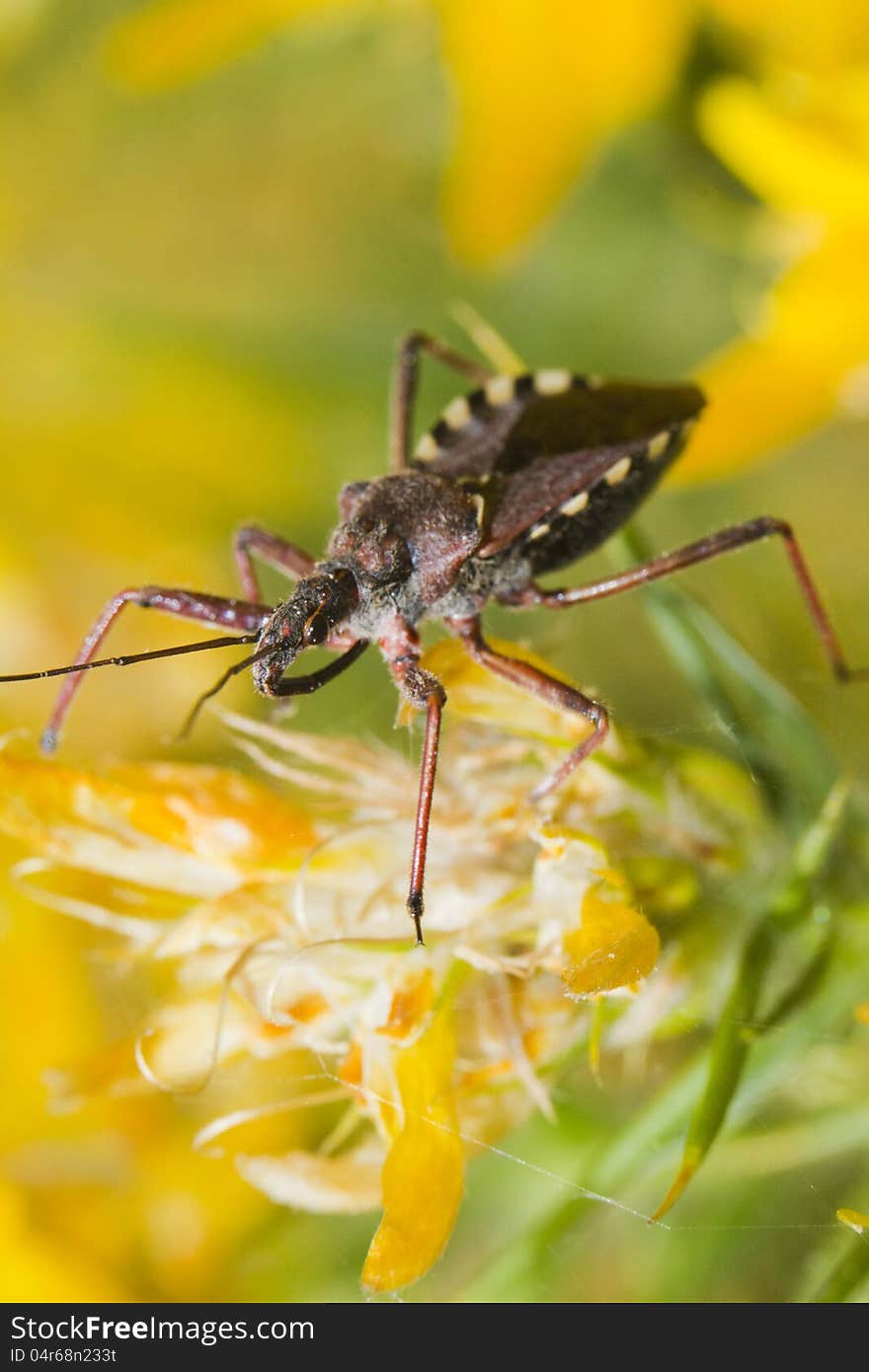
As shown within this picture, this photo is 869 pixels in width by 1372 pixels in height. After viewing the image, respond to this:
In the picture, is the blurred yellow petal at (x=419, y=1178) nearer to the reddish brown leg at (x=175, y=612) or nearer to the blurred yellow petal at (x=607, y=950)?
the blurred yellow petal at (x=607, y=950)

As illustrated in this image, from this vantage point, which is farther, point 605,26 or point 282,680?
point 605,26

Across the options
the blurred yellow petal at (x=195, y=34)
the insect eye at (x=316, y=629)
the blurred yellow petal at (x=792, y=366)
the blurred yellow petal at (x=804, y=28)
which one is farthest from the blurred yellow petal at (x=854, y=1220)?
the blurred yellow petal at (x=195, y=34)

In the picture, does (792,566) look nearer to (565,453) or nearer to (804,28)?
(565,453)

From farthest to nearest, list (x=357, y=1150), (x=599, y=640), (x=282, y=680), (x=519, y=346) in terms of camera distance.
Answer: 1. (x=519, y=346)
2. (x=599, y=640)
3. (x=282, y=680)
4. (x=357, y=1150)

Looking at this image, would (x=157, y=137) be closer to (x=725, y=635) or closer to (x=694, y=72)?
(x=694, y=72)

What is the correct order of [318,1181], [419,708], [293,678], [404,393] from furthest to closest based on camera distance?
[404,393], [293,678], [419,708], [318,1181]

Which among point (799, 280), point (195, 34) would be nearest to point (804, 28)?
point (799, 280)

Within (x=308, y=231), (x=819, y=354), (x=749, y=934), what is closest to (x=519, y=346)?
(x=308, y=231)
